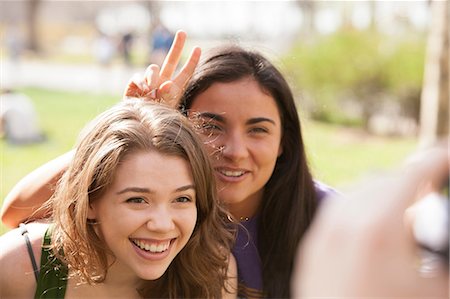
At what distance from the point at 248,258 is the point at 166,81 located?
75 centimetres

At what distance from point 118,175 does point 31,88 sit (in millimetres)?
13854

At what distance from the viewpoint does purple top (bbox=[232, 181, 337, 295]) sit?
2957 mm

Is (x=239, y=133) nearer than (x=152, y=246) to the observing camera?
No

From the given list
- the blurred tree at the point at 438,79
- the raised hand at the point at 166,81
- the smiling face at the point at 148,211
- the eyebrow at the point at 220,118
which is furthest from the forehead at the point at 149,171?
the blurred tree at the point at 438,79

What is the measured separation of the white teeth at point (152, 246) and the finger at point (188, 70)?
814mm

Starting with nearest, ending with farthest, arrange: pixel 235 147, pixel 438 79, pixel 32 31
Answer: pixel 235 147
pixel 438 79
pixel 32 31

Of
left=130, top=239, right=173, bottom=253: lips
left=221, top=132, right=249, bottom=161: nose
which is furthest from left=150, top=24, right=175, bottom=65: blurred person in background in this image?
left=130, top=239, right=173, bottom=253: lips

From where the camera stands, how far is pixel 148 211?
87.1 inches

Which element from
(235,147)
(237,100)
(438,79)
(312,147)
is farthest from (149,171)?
(438,79)

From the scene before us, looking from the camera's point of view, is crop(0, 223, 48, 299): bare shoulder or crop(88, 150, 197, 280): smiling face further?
crop(0, 223, 48, 299): bare shoulder

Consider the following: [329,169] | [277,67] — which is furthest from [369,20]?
[277,67]

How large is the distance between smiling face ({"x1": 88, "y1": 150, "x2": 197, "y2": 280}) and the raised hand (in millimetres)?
477

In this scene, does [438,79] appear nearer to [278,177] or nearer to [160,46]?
[278,177]

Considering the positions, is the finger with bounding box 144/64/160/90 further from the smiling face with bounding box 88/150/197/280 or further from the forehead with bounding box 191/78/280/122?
the smiling face with bounding box 88/150/197/280
